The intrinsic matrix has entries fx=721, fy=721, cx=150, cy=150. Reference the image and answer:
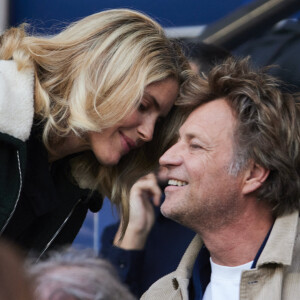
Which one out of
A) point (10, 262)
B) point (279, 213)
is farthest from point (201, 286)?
point (10, 262)

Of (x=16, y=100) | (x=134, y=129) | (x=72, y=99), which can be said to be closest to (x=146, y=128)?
(x=134, y=129)

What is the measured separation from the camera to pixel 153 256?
331cm

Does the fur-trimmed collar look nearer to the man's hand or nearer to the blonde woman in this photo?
the blonde woman

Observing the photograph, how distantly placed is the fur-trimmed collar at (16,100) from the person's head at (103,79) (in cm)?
4

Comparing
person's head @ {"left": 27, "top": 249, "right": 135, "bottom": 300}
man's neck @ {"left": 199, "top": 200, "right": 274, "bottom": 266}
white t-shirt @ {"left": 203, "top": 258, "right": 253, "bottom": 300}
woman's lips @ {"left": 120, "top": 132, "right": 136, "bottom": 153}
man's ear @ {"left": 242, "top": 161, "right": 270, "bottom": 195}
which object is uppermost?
person's head @ {"left": 27, "top": 249, "right": 135, "bottom": 300}

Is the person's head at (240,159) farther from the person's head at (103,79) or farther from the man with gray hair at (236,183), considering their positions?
the person's head at (103,79)

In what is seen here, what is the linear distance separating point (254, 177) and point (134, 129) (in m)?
0.50

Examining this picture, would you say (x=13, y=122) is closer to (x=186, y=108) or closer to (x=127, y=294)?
(x=186, y=108)

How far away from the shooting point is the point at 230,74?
279 centimetres

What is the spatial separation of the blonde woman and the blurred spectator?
0.44 m

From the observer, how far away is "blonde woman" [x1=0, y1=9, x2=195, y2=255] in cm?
256

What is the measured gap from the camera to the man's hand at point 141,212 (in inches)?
134

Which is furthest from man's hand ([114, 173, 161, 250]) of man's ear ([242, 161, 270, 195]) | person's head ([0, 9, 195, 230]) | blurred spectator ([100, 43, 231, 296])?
man's ear ([242, 161, 270, 195])

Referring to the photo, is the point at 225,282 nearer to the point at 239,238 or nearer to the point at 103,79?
the point at 239,238
